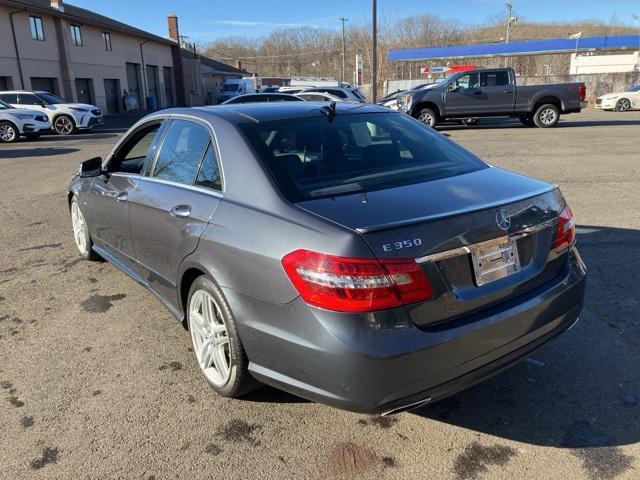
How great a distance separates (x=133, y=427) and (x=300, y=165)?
1.66 m

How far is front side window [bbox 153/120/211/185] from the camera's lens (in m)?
3.33

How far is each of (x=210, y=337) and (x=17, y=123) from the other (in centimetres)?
1890

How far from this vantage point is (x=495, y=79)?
18.9 m

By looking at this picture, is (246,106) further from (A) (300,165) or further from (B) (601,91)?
(B) (601,91)

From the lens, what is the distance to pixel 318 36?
9431 cm

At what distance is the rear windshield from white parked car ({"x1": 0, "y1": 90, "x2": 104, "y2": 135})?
67.4 feet

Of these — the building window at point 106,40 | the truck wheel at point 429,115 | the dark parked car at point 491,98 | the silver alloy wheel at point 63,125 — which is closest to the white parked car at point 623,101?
the dark parked car at point 491,98

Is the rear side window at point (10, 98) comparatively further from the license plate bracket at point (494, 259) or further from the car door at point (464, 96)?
the license plate bracket at point (494, 259)

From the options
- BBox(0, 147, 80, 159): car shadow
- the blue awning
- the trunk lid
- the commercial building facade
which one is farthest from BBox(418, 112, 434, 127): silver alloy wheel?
the blue awning

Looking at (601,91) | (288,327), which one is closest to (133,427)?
(288,327)

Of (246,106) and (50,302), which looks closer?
(246,106)

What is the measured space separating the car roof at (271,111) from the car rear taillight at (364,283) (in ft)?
4.42

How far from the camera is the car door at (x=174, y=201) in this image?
3064 millimetres

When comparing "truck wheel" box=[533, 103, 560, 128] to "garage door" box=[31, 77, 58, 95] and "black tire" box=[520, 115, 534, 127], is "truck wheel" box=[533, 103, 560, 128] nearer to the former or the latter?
"black tire" box=[520, 115, 534, 127]
